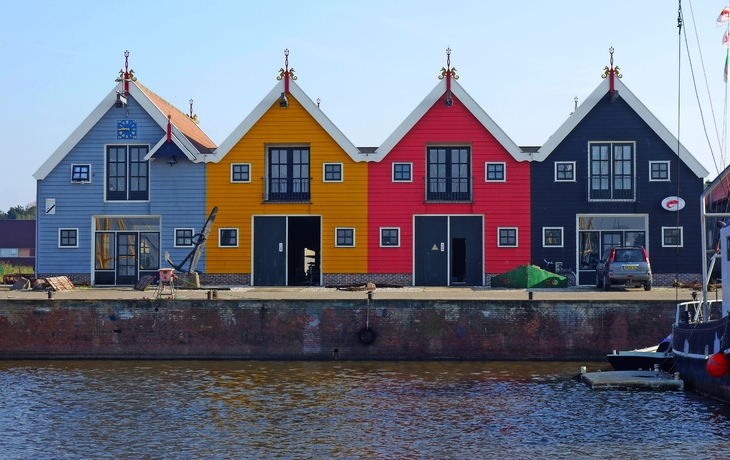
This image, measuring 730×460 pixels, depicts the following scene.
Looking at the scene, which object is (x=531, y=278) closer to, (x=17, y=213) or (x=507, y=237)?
(x=507, y=237)

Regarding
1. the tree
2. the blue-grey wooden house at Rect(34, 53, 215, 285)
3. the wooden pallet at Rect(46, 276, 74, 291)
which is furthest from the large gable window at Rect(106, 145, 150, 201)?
the tree

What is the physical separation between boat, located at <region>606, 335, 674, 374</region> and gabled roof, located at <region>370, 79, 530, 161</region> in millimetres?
14046

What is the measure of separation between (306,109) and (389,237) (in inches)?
264

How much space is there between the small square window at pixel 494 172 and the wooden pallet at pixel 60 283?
18335mm

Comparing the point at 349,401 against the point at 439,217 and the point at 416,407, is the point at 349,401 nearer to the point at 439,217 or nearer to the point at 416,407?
the point at 416,407

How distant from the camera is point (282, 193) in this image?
39.6m

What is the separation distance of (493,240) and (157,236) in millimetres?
14921

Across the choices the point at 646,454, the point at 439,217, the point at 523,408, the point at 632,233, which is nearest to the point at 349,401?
the point at 523,408

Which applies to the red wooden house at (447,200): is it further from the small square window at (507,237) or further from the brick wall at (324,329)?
Answer: the brick wall at (324,329)

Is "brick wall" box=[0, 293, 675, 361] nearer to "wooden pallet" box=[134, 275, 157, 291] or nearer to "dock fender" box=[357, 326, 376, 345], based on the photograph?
"dock fender" box=[357, 326, 376, 345]

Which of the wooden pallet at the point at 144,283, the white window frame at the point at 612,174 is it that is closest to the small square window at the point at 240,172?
the wooden pallet at the point at 144,283

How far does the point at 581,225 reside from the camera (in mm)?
38875

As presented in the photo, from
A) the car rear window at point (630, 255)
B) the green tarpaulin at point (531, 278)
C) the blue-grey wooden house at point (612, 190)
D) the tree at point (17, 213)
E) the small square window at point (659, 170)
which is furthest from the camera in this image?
the tree at point (17, 213)

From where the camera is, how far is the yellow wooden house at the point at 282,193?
128 feet
